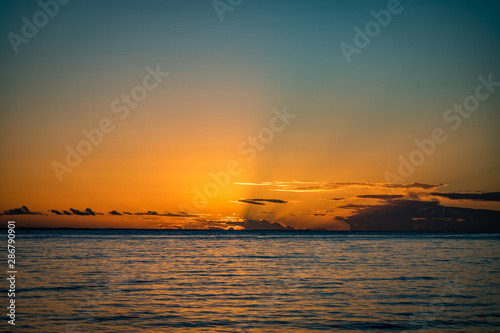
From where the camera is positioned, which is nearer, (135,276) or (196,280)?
(196,280)

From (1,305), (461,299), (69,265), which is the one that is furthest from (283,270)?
(1,305)

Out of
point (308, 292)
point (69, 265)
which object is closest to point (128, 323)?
point (308, 292)

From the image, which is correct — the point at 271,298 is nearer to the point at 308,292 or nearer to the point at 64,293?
the point at 308,292

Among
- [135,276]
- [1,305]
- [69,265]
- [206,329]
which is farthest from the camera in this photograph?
[69,265]

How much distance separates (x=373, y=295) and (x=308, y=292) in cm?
388

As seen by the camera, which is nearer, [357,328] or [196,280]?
→ [357,328]

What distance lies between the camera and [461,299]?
27.1 meters

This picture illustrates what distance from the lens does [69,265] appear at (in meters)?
45.4

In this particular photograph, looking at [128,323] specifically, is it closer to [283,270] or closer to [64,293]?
[64,293]

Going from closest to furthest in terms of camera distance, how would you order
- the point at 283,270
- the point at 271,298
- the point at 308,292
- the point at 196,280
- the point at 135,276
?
the point at 271,298
the point at 308,292
the point at 196,280
the point at 135,276
the point at 283,270

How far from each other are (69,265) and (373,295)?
30243 millimetres

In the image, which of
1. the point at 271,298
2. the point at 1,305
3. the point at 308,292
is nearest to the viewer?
the point at 1,305

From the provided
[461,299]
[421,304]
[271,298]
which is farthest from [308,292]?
[461,299]

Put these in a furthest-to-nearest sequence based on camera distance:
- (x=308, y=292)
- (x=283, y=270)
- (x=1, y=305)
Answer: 1. (x=283, y=270)
2. (x=308, y=292)
3. (x=1, y=305)
